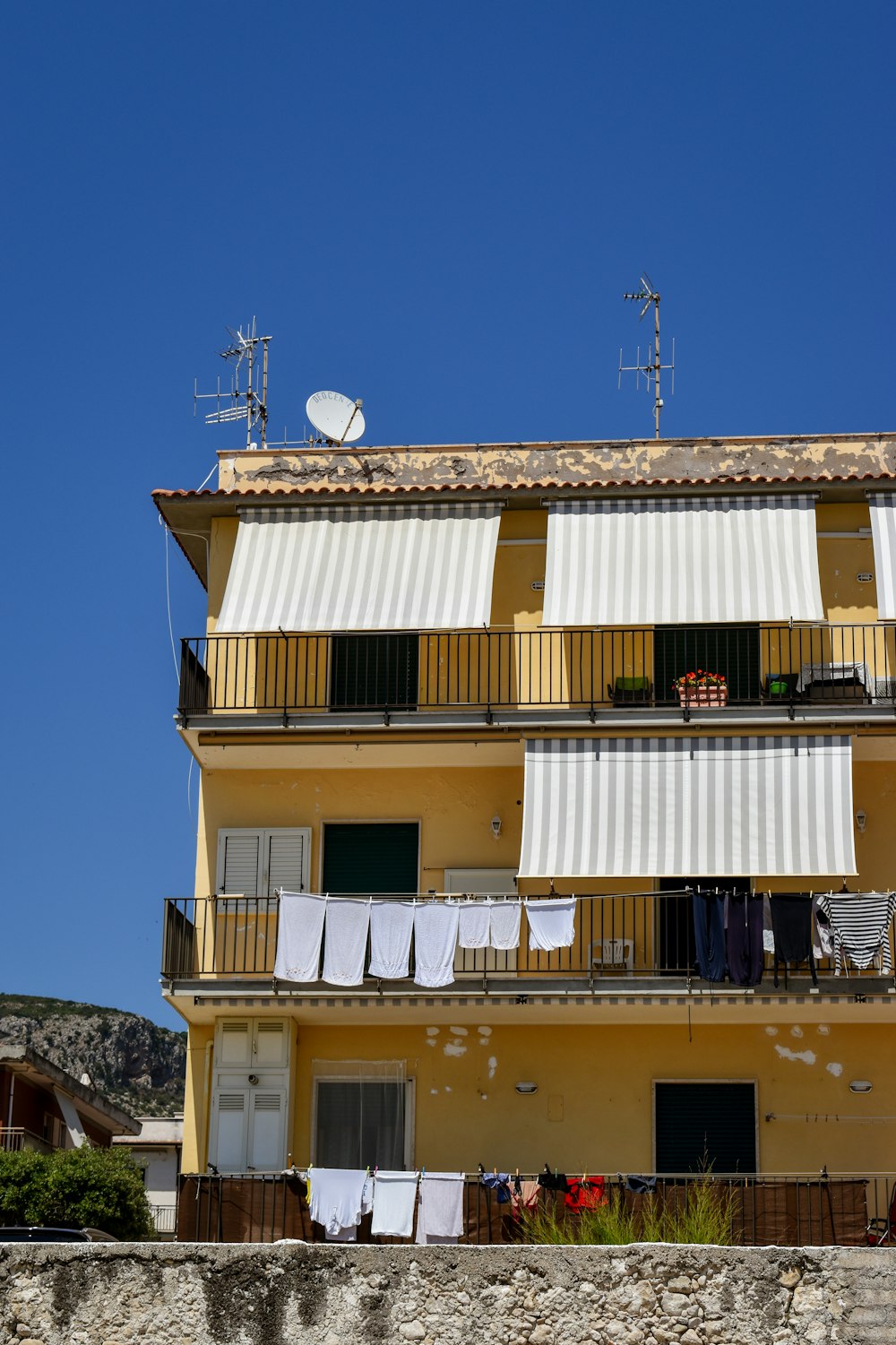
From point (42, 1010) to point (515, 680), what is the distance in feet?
179

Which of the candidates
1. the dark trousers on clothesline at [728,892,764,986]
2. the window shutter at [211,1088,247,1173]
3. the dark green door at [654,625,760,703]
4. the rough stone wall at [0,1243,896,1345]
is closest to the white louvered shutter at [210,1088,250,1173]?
the window shutter at [211,1088,247,1173]

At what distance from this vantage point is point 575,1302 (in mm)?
17656

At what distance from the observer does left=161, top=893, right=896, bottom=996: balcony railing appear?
2703 centimetres

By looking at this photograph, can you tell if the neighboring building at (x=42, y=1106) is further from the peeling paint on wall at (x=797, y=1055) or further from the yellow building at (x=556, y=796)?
the peeling paint on wall at (x=797, y=1055)

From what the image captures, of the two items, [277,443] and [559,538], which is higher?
[277,443]

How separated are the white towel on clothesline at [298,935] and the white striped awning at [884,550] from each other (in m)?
8.19

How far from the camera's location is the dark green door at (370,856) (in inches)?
1120

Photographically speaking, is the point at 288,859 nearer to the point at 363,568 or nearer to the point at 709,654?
the point at 363,568

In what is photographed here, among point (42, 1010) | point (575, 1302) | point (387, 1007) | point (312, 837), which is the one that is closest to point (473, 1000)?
point (387, 1007)

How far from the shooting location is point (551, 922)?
26.6 meters

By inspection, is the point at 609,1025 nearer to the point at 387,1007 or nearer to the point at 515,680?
the point at 387,1007

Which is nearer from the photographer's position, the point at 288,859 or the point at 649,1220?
the point at 649,1220

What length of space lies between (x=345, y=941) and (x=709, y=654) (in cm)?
643

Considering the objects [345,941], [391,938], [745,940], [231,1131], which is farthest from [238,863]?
[745,940]
